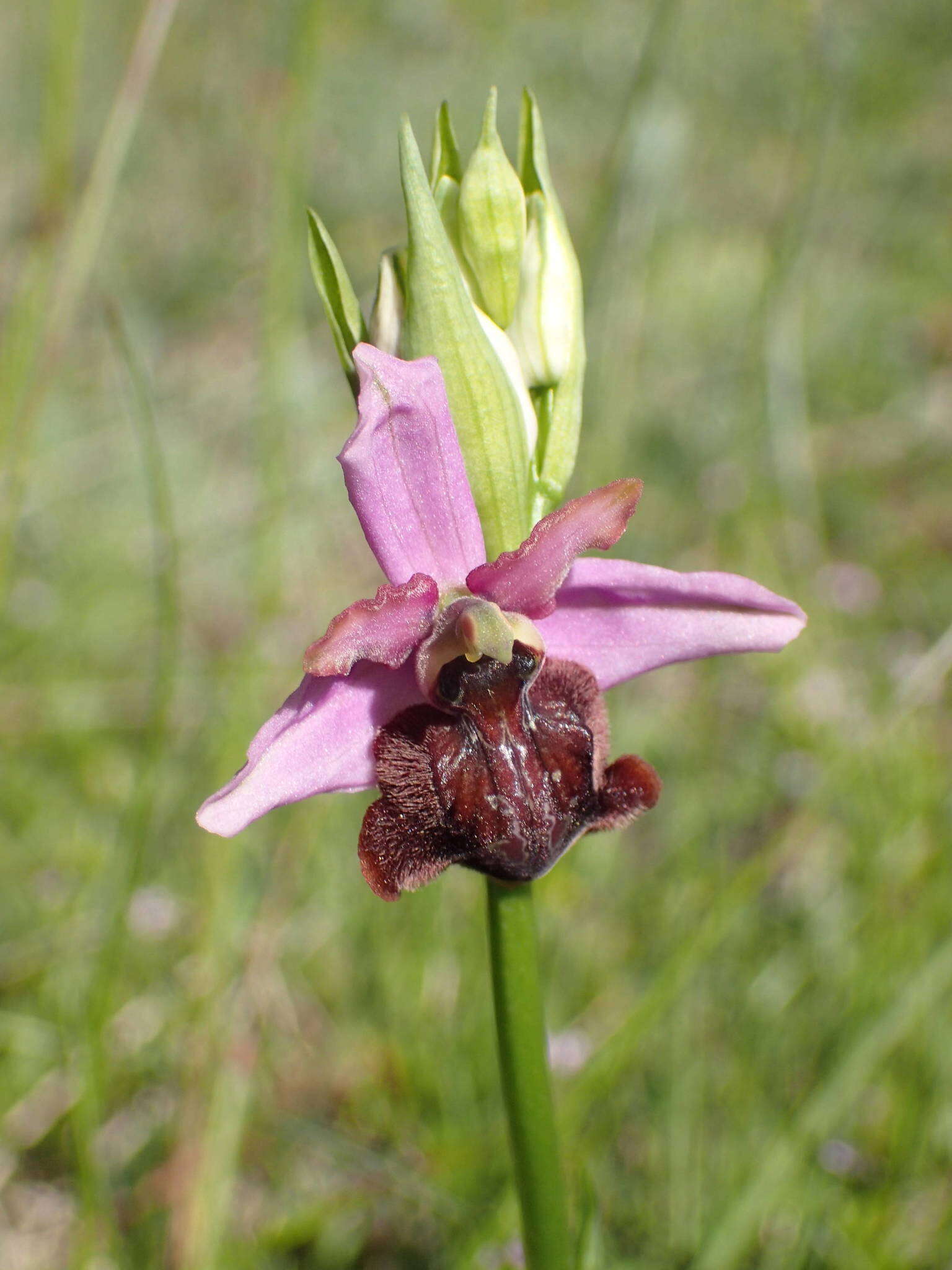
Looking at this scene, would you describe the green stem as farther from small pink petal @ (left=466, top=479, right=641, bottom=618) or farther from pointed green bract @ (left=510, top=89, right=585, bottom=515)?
pointed green bract @ (left=510, top=89, right=585, bottom=515)

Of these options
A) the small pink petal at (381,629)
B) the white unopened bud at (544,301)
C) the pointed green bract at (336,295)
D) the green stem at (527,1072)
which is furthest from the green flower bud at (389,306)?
the green stem at (527,1072)

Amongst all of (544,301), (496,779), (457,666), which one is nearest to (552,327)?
(544,301)

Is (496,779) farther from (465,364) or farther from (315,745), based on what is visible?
(465,364)

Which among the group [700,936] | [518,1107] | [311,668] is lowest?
[700,936]

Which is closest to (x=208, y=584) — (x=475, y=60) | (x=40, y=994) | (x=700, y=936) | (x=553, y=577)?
(x=40, y=994)

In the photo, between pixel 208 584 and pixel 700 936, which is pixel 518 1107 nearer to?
pixel 700 936

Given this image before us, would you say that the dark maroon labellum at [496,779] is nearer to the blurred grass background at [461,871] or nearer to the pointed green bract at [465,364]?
the pointed green bract at [465,364]
